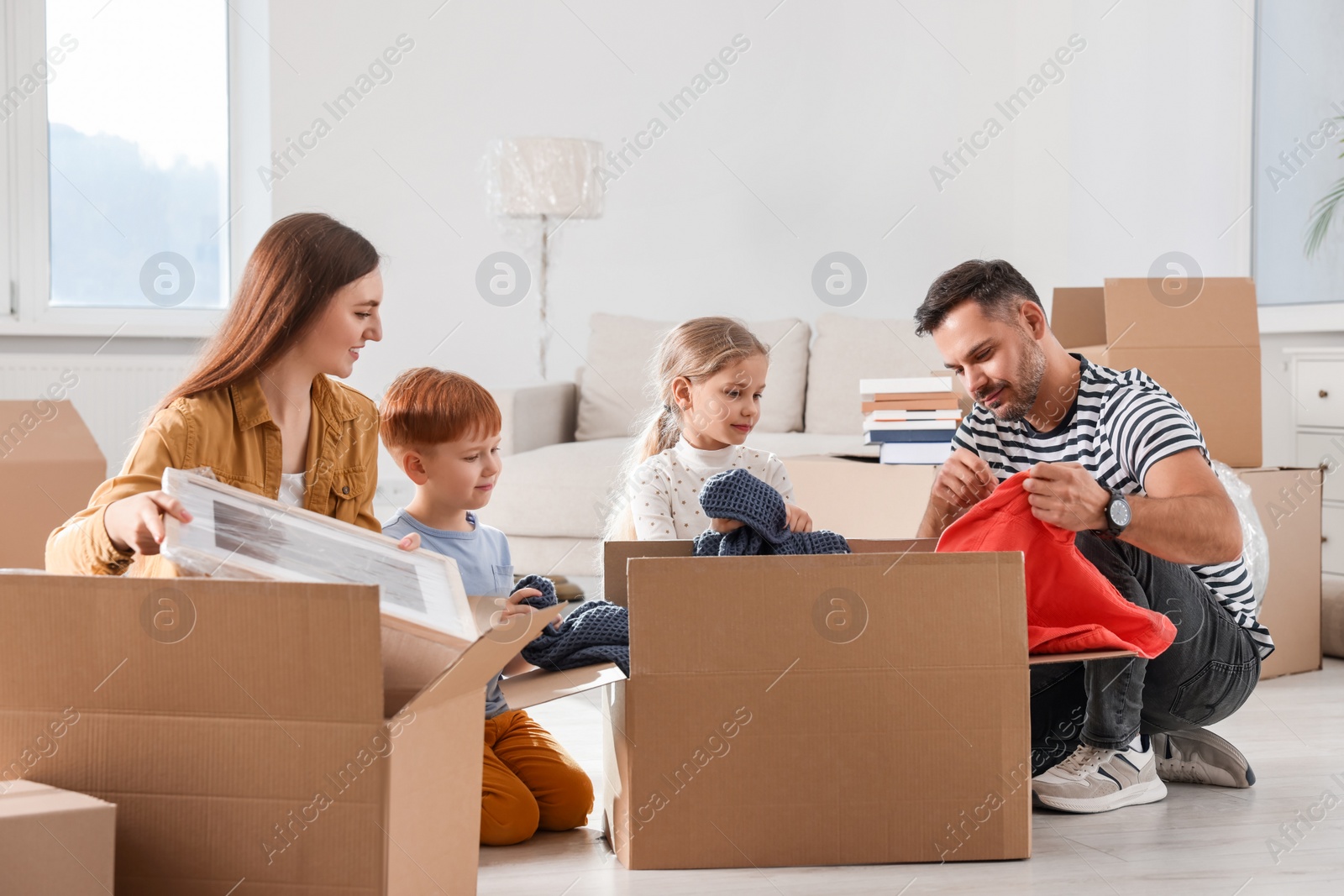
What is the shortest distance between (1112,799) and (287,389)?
119 cm

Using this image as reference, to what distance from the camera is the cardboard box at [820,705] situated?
1.21 meters

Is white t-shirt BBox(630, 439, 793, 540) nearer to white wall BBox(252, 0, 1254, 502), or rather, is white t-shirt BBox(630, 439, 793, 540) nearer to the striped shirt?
the striped shirt

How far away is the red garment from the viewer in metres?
1.39

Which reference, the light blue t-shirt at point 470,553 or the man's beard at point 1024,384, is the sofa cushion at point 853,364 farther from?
the light blue t-shirt at point 470,553

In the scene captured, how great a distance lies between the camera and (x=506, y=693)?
1250mm

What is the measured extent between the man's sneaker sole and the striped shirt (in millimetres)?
252

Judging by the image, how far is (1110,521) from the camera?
4.60ft

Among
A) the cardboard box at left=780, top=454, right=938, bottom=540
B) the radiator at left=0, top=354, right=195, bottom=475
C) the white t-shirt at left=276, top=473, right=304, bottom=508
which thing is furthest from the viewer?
the radiator at left=0, top=354, right=195, bottom=475

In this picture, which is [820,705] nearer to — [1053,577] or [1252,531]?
[1053,577]

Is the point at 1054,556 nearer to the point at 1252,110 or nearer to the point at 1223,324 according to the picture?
the point at 1223,324

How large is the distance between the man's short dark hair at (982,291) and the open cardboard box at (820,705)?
537 mm

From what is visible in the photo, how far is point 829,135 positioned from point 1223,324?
206 centimetres

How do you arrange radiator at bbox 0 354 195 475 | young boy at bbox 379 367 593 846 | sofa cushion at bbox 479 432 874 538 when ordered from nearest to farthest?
young boy at bbox 379 367 593 846, sofa cushion at bbox 479 432 874 538, radiator at bbox 0 354 195 475

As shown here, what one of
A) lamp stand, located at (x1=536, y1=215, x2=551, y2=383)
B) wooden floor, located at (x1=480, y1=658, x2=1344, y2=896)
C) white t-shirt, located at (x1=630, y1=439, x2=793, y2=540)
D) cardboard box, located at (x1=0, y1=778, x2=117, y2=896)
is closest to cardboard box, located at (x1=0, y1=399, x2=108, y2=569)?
white t-shirt, located at (x1=630, y1=439, x2=793, y2=540)
